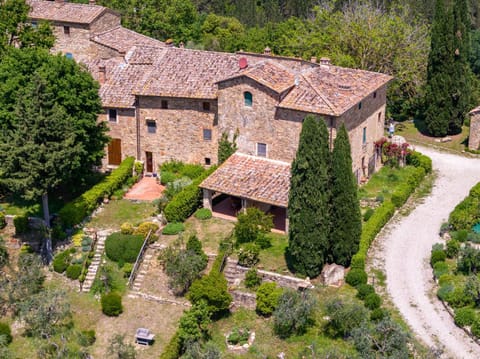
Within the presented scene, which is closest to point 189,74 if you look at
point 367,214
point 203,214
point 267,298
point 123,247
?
point 203,214

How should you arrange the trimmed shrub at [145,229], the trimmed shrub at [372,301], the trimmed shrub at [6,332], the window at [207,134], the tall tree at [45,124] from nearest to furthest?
the trimmed shrub at [372,301] → the trimmed shrub at [6,332] → the tall tree at [45,124] → the trimmed shrub at [145,229] → the window at [207,134]

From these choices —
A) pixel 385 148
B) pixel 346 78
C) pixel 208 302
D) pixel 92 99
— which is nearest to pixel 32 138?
pixel 92 99

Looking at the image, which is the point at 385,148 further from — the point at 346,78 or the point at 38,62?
the point at 38,62

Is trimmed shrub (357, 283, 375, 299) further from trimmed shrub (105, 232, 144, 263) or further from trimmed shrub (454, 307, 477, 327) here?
trimmed shrub (105, 232, 144, 263)

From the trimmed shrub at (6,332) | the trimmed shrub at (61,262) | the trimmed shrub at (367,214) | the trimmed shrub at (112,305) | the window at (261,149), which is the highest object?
the window at (261,149)

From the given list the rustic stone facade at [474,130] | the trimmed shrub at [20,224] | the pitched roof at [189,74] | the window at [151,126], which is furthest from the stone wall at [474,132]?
the trimmed shrub at [20,224]

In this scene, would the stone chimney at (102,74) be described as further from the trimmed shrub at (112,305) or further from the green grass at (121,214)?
the trimmed shrub at (112,305)
